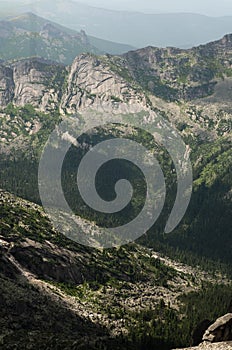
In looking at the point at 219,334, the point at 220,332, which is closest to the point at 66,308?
the point at 219,334

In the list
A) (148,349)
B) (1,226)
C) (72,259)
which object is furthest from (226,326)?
(1,226)

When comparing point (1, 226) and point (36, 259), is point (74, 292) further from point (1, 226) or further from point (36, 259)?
point (1, 226)

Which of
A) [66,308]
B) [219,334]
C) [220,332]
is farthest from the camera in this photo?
[66,308]

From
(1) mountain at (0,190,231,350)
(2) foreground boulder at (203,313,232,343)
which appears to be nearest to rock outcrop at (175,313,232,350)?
(2) foreground boulder at (203,313,232,343)

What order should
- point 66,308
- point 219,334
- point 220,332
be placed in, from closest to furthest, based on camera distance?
point 219,334 → point 220,332 → point 66,308

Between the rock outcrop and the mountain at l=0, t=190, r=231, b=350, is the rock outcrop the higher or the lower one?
the higher one

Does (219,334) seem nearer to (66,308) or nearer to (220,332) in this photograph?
(220,332)

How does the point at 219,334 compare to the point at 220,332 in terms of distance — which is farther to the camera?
the point at 220,332

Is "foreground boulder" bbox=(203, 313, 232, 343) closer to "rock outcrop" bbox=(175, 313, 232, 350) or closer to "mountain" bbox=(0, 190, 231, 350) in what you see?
"rock outcrop" bbox=(175, 313, 232, 350)

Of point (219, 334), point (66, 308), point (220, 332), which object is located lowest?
point (66, 308)

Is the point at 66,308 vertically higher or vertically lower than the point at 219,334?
lower

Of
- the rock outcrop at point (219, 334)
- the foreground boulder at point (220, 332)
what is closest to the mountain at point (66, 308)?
→ the rock outcrop at point (219, 334)
